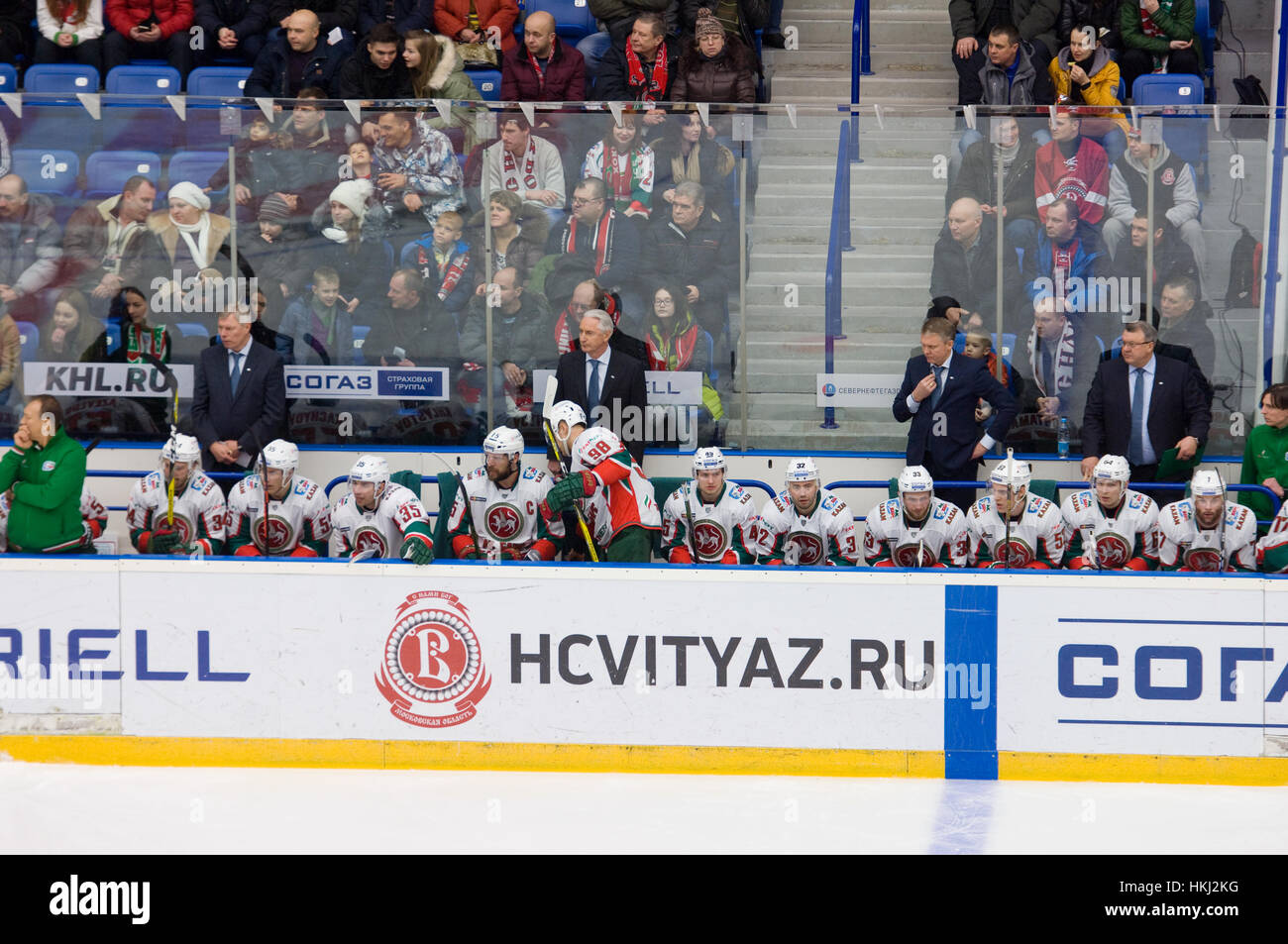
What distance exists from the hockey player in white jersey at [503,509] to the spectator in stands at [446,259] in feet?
3.92

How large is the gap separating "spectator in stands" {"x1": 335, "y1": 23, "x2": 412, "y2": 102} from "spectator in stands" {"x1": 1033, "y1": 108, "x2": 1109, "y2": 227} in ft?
11.3

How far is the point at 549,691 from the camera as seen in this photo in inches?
251

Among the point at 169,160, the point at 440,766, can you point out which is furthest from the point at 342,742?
the point at 169,160

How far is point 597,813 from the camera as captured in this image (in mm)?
5938

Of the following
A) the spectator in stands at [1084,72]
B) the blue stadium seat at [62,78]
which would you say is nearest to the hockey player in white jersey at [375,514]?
the blue stadium seat at [62,78]

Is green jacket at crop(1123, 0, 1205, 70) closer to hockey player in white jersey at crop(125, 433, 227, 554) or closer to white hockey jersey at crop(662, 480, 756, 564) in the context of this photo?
white hockey jersey at crop(662, 480, 756, 564)

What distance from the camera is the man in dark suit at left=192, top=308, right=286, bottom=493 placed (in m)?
8.15

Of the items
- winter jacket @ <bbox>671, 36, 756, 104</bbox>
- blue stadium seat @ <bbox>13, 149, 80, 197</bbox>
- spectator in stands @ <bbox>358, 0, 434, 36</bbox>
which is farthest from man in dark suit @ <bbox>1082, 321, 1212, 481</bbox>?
blue stadium seat @ <bbox>13, 149, 80, 197</bbox>

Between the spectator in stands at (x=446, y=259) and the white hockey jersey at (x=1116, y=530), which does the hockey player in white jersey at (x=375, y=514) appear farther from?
the white hockey jersey at (x=1116, y=530)

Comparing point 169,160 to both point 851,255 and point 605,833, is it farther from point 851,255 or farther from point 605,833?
point 605,833

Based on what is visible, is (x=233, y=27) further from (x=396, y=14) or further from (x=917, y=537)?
(x=917, y=537)
